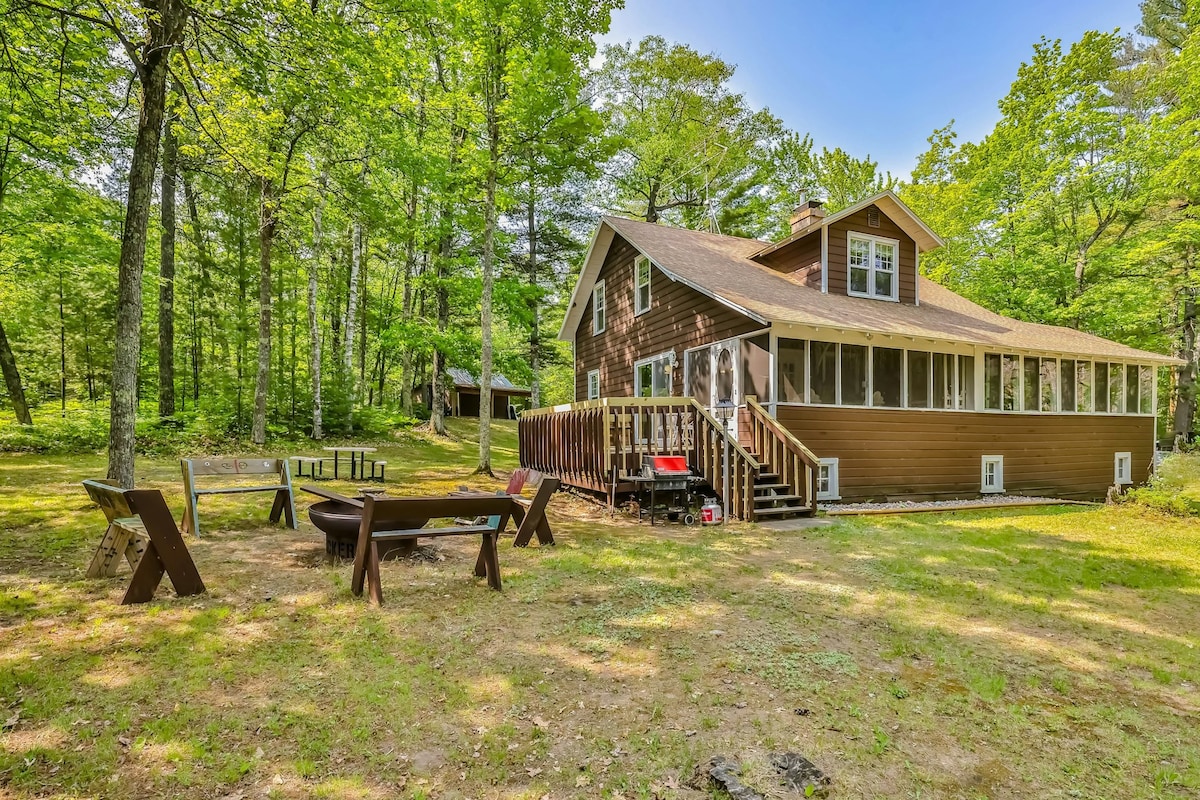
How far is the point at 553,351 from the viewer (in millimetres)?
28000

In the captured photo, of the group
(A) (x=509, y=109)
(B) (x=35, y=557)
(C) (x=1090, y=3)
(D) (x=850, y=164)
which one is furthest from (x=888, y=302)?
(B) (x=35, y=557)

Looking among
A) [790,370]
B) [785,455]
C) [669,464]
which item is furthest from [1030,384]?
[669,464]

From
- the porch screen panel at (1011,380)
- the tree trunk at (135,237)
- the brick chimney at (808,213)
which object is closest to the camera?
the tree trunk at (135,237)

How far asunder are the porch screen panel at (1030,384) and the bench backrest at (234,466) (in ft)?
50.8

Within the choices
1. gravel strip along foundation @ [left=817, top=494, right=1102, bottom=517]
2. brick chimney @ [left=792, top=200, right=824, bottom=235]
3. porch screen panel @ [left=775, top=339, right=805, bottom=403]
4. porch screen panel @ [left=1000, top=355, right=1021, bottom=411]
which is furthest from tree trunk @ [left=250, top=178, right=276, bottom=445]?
porch screen panel @ [left=1000, top=355, right=1021, bottom=411]

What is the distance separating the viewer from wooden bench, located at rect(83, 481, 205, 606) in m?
4.17

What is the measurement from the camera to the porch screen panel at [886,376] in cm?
1177

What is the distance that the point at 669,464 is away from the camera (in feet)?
29.1

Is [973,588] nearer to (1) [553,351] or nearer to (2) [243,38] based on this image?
(2) [243,38]

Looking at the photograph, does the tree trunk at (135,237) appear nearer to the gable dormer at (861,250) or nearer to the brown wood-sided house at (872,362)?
the brown wood-sided house at (872,362)

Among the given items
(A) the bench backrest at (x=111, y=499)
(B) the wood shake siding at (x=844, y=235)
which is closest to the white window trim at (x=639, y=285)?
(B) the wood shake siding at (x=844, y=235)

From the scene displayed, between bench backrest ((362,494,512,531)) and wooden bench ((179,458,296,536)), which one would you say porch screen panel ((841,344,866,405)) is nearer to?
bench backrest ((362,494,512,531))

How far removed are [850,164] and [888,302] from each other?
38.6ft

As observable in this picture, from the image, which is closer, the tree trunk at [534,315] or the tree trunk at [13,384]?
the tree trunk at [13,384]
